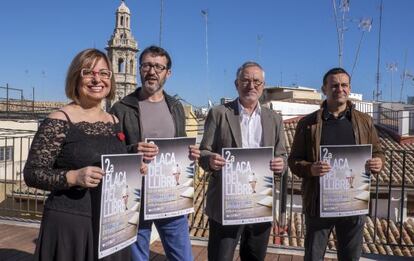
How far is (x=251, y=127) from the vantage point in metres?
2.80

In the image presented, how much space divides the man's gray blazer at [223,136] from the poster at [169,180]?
0.14 metres

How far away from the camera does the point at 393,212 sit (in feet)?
43.7

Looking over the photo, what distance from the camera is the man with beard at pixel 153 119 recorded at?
2.58m

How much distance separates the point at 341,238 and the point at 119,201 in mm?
1665

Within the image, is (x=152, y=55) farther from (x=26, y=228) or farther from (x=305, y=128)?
(x=26, y=228)

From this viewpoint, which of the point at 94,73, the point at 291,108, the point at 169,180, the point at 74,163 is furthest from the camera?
the point at 291,108

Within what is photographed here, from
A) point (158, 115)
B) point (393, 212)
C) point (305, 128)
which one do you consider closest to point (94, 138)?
point (158, 115)

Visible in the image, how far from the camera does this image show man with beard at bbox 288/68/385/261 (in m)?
2.73

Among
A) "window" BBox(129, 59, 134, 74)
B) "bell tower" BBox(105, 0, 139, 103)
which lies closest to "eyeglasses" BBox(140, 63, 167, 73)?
"bell tower" BBox(105, 0, 139, 103)

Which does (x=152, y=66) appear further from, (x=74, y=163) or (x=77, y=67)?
(x=74, y=163)

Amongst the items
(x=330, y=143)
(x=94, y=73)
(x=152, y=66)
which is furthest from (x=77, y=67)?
A: (x=330, y=143)

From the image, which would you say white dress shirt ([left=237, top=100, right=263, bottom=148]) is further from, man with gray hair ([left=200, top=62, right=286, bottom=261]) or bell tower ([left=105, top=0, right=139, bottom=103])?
bell tower ([left=105, top=0, right=139, bottom=103])

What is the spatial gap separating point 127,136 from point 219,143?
0.64m

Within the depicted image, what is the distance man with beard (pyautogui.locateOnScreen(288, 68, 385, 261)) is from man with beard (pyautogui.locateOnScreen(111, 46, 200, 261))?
31.0 inches
